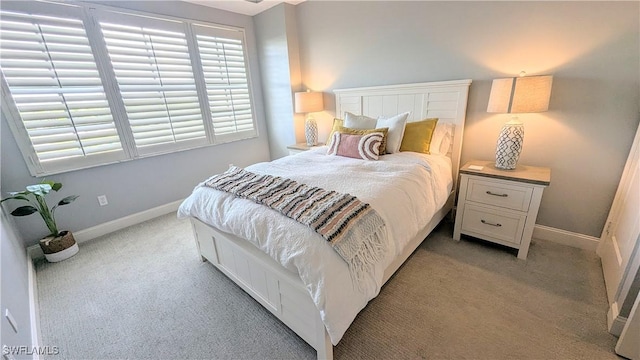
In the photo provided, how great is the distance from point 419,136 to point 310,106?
1515 mm

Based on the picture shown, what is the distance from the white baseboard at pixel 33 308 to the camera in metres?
1.41

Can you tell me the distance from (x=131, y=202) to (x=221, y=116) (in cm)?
152

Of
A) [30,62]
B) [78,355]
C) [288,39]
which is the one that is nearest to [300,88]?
[288,39]

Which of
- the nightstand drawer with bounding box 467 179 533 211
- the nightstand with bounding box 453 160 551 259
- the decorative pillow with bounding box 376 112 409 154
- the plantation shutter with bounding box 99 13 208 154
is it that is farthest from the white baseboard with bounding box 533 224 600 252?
the plantation shutter with bounding box 99 13 208 154

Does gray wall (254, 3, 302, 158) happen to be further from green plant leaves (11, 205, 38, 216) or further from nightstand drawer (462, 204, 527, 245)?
green plant leaves (11, 205, 38, 216)

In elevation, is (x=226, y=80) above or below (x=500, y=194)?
above

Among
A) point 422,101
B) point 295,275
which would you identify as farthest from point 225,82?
point 295,275

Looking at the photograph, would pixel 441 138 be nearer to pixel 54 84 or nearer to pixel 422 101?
pixel 422 101

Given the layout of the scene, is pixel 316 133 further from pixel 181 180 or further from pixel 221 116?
pixel 181 180

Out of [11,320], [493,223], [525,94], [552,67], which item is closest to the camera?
[11,320]

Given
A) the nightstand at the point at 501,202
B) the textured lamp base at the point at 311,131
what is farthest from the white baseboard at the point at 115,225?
the nightstand at the point at 501,202

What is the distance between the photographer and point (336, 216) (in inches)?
49.4

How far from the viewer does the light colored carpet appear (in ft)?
4.40

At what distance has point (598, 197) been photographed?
194 cm
